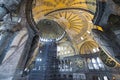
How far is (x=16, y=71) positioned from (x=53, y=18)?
9803mm

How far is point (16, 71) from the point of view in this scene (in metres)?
4.37

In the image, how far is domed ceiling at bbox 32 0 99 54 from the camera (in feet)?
38.3

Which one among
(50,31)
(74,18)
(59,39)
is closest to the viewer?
(74,18)

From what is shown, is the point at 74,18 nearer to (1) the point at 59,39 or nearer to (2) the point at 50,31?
(2) the point at 50,31

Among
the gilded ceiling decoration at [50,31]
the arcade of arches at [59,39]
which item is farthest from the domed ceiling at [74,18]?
the gilded ceiling decoration at [50,31]

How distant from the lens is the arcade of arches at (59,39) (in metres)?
4.48

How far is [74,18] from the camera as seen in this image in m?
13.8

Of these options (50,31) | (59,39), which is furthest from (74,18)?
(59,39)

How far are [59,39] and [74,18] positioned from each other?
3.00 m

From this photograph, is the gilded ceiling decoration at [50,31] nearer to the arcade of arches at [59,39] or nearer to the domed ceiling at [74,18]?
the arcade of arches at [59,39]

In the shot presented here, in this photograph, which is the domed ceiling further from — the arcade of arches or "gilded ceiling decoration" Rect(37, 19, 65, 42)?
"gilded ceiling decoration" Rect(37, 19, 65, 42)

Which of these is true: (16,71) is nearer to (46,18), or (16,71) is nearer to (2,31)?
(2,31)

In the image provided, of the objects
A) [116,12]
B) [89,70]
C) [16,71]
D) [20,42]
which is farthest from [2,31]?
[89,70]

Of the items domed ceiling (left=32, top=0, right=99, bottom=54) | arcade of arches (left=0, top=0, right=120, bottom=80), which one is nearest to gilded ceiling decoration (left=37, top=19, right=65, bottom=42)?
arcade of arches (left=0, top=0, right=120, bottom=80)
